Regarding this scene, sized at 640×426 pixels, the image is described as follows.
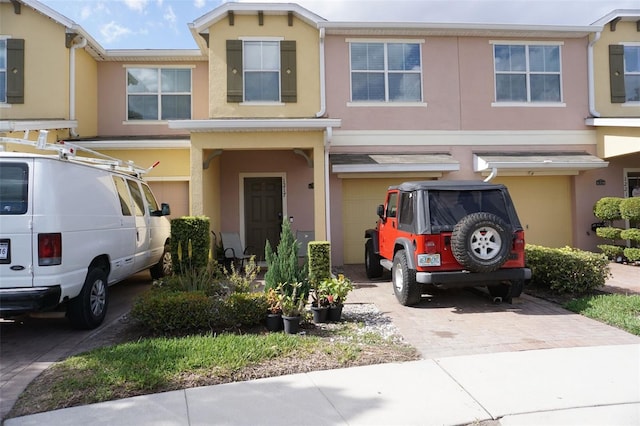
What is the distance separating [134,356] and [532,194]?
38.0 feet

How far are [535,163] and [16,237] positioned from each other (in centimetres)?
1136

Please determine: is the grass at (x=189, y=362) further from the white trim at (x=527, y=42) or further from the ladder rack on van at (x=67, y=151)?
the white trim at (x=527, y=42)

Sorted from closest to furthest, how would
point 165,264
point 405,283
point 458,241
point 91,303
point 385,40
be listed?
point 91,303
point 458,241
point 405,283
point 165,264
point 385,40

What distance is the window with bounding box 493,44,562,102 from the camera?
1216 centimetres

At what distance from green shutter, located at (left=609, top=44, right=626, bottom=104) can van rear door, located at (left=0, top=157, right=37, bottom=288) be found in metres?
14.5

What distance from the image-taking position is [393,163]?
10906 millimetres

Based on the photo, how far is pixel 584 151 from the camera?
1226cm

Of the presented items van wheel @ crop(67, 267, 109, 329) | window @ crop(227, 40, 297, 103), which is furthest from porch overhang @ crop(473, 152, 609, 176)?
van wheel @ crop(67, 267, 109, 329)

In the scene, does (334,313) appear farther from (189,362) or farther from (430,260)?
(189,362)

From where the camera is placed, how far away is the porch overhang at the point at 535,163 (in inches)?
439

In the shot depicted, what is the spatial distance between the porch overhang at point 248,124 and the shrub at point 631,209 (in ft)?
24.8

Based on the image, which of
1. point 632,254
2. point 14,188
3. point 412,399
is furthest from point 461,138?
point 14,188

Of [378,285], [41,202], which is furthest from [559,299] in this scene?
[41,202]

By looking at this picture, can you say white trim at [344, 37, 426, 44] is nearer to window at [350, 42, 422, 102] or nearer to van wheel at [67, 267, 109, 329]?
window at [350, 42, 422, 102]
